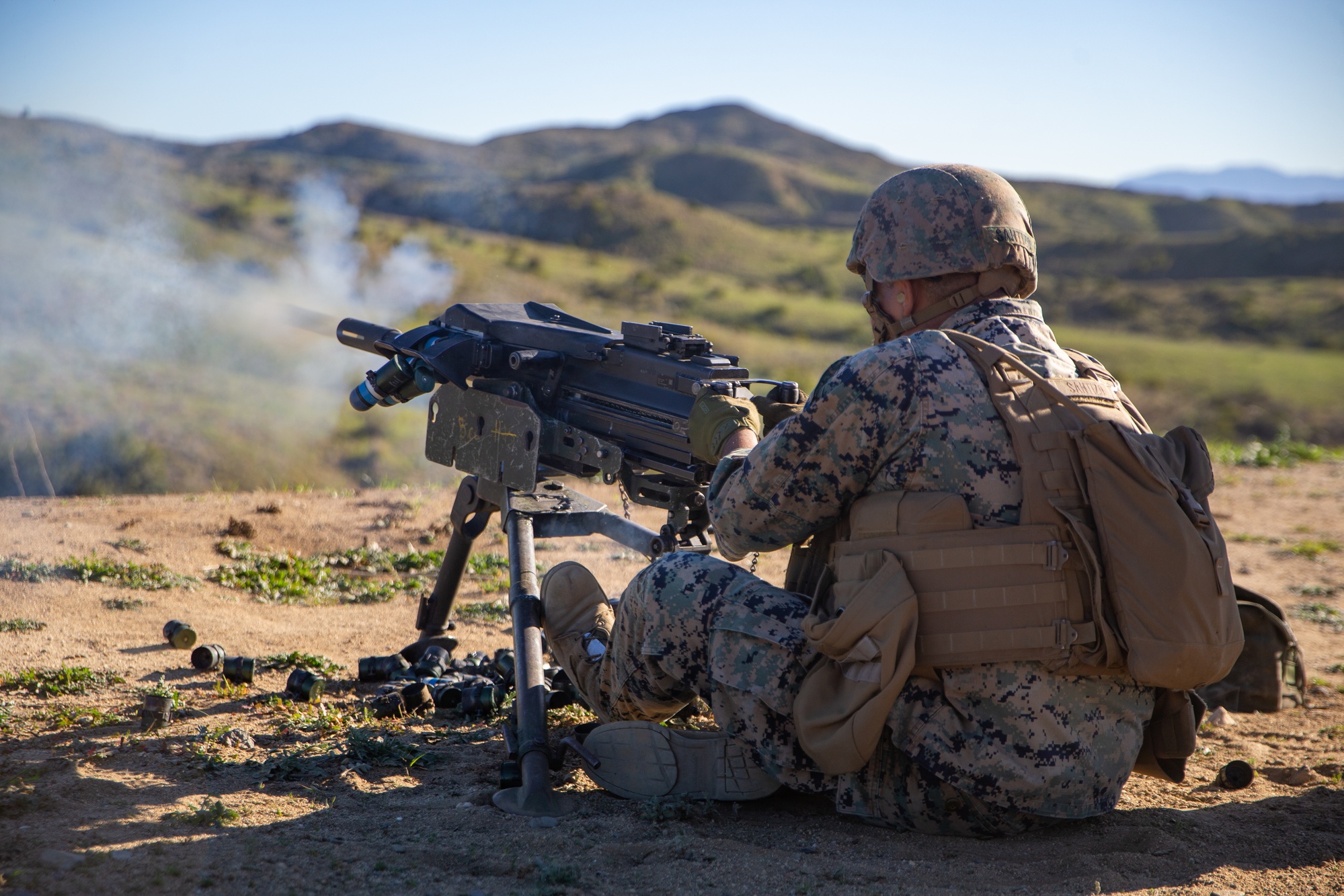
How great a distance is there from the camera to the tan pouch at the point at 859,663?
3.01 meters

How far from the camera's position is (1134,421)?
3281mm

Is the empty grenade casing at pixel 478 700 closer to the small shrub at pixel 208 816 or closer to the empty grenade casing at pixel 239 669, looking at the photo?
the empty grenade casing at pixel 239 669

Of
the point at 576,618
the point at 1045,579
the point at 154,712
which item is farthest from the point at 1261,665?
the point at 154,712

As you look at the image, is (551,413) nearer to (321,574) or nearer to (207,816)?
(207,816)

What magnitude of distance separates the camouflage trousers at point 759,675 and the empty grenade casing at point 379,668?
1.73 m

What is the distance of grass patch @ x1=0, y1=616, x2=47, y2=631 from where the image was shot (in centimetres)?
518

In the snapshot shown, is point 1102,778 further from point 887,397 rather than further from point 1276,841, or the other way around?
point 887,397

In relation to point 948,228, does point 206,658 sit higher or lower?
lower

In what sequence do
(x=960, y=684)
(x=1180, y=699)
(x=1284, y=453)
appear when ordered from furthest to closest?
(x=1284, y=453) < (x=1180, y=699) < (x=960, y=684)

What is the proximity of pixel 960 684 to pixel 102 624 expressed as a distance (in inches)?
172

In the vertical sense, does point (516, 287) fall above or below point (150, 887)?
above

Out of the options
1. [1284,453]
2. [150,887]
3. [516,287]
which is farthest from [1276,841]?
[516,287]

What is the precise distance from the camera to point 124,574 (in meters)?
6.10

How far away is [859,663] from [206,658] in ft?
10.6
